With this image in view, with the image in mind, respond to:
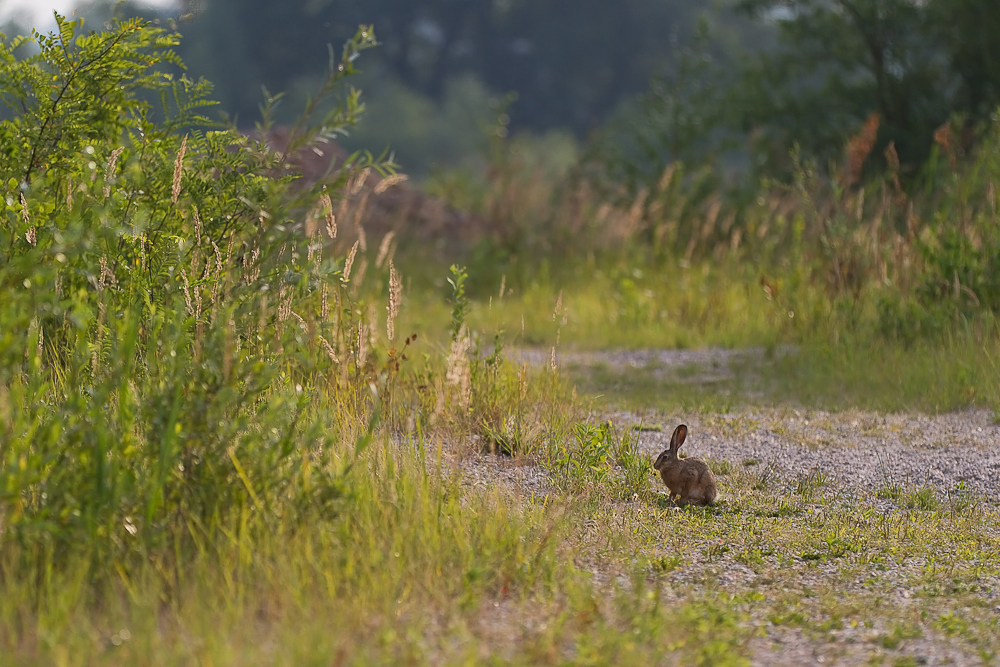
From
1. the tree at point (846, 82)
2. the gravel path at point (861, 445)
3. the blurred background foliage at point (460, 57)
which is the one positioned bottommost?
the gravel path at point (861, 445)

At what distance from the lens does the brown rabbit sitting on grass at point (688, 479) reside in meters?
4.19

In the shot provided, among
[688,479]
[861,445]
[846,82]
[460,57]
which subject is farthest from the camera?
[460,57]

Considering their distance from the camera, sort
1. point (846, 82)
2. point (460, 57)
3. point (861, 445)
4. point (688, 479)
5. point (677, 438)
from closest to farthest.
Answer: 1. point (688, 479)
2. point (677, 438)
3. point (861, 445)
4. point (846, 82)
5. point (460, 57)

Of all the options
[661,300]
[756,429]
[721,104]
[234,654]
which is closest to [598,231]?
[661,300]

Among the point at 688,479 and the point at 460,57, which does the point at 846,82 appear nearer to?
the point at 688,479

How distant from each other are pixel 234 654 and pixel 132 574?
61 centimetres

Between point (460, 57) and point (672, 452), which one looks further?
point (460, 57)

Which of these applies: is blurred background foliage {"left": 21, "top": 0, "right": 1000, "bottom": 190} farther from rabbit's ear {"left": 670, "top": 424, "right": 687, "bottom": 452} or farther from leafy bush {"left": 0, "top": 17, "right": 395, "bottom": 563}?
rabbit's ear {"left": 670, "top": 424, "right": 687, "bottom": 452}

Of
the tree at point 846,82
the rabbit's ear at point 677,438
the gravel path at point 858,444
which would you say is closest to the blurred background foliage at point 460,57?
the tree at point 846,82

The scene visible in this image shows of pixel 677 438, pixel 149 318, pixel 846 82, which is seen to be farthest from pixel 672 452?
pixel 846 82

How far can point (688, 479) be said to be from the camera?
4.20 m

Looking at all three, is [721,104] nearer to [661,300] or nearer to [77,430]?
[661,300]

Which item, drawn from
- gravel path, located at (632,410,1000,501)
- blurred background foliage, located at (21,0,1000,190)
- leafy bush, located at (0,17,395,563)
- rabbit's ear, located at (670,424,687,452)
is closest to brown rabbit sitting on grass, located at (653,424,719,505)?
rabbit's ear, located at (670,424,687,452)

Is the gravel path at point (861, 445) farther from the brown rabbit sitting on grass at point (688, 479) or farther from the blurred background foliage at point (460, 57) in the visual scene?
the blurred background foliage at point (460, 57)
